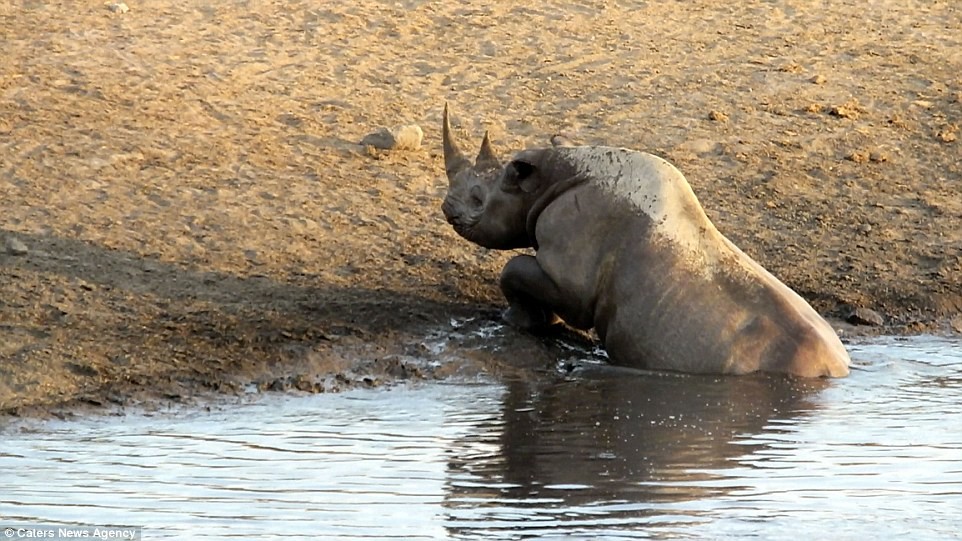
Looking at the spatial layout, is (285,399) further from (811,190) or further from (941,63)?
(941,63)

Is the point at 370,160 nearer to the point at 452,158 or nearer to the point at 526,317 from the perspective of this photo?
the point at 452,158

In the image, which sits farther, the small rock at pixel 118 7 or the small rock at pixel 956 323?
the small rock at pixel 118 7

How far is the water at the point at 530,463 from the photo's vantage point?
21.8 feet

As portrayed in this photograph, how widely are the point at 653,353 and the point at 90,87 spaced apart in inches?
182

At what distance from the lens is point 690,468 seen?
7.52 meters

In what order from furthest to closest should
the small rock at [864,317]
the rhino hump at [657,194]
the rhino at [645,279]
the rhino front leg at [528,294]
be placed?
the small rock at [864,317]
the rhino front leg at [528,294]
the rhino hump at [657,194]
the rhino at [645,279]

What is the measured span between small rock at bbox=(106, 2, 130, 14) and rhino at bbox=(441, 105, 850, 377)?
4.67 meters

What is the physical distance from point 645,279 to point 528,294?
2.12 ft

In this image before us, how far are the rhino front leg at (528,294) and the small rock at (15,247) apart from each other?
8.00ft

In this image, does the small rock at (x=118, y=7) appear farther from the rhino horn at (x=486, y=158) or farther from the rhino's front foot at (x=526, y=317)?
the rhino's front foot at (x=526, y=317)

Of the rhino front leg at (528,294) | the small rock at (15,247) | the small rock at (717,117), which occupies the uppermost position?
the small rock at (717,117)

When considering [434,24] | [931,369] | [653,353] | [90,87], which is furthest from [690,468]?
[434,24]

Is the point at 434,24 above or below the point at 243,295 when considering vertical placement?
above

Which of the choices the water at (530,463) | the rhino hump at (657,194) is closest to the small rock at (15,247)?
the water at (530,463)
